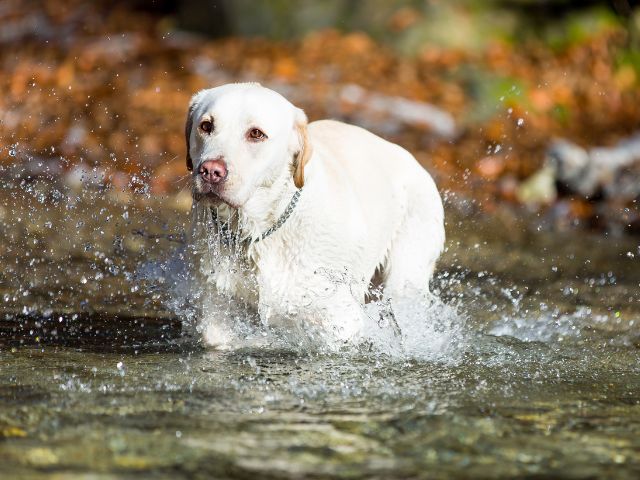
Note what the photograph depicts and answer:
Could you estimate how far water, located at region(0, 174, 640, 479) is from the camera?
3.27 meters

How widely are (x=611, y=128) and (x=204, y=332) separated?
27.9 feet

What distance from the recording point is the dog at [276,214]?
15.3 feet

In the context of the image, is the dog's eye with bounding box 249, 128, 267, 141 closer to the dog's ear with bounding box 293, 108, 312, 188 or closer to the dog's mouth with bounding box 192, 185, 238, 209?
the dog's ear with bounding box 293, 108, 312, 188

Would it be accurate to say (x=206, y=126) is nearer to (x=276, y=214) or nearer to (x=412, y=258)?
(x=276, y=214)

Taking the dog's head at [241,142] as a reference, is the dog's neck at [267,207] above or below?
below

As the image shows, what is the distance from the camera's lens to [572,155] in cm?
1095

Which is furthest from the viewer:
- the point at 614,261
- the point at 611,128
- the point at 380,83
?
the point at 380,83

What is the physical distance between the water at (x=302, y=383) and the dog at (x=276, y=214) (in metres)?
0.25

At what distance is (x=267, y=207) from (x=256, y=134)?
15.6 inches

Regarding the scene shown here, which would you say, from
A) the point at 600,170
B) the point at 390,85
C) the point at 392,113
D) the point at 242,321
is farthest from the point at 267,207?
the point at 390,85

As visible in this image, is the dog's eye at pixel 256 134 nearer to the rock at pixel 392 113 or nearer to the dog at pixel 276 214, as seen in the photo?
the dog at pixel 276 214

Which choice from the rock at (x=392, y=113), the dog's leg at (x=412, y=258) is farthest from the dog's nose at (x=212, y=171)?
the rock at (x=392, y=113)

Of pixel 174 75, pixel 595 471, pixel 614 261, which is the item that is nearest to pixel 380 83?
pixel 174 75

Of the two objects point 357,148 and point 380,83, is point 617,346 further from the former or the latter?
point 380,83
